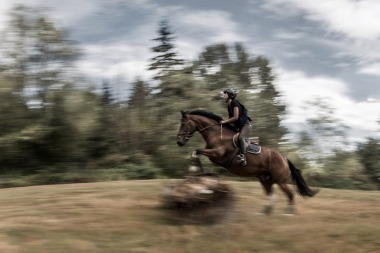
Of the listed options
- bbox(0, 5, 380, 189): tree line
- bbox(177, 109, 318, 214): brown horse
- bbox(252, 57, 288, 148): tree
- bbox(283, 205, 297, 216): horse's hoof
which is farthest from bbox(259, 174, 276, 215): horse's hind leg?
bbox(252, 57, 288, 148): tree

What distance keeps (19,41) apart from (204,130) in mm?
24874

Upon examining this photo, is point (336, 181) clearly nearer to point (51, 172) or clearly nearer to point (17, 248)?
Result: point (51, 172)

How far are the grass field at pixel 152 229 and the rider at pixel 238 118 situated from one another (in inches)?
82.5

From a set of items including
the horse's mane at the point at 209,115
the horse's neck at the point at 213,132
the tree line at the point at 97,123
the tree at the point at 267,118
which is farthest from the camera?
the tree at the point at 267,118

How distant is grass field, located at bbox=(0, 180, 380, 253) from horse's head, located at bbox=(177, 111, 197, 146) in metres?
2.28

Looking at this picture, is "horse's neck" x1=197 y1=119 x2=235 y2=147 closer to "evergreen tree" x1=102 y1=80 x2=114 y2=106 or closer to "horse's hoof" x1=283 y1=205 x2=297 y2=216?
"horse's hoof" x1=283 y1=205 x2=297 y2=216

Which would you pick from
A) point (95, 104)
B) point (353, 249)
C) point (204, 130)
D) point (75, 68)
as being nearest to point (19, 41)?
point (75, 68)

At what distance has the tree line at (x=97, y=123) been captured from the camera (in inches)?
1277

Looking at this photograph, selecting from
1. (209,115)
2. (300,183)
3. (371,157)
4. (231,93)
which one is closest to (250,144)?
(209,115)

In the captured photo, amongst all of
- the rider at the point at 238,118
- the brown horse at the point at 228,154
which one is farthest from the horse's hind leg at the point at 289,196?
the rider at the point at 238,118

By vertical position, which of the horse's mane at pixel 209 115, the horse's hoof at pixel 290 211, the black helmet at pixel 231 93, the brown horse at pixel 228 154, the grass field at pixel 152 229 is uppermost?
the black helmet at pixel 231 93

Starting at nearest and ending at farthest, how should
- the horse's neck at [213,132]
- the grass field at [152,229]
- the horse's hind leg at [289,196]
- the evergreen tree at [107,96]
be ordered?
the grass field at [152,229] → the horse's neck at [213,132] → the horse's hind leg at [289,196] → the evergreen tree at [107,96]

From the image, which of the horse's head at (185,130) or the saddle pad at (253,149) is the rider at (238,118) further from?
the horse's head at (185,130)

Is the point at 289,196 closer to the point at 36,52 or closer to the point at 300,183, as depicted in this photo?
the point at 300,183
